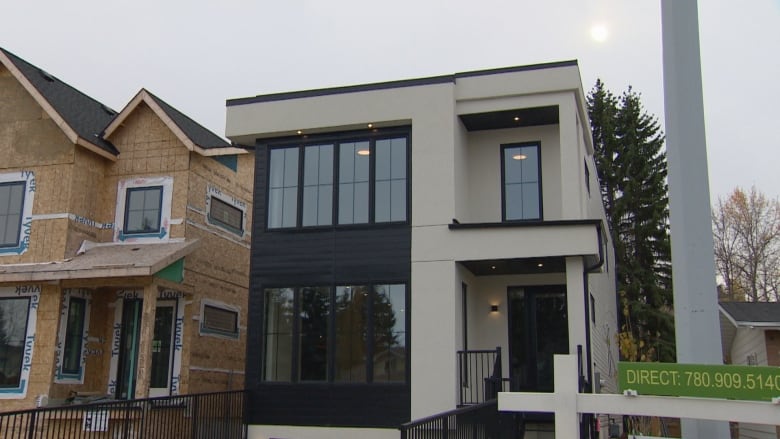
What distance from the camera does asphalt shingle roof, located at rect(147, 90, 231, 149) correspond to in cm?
1902

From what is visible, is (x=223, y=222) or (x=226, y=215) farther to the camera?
(x=226, y=215)

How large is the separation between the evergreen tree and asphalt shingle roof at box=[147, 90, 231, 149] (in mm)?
17688

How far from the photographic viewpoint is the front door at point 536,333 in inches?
597

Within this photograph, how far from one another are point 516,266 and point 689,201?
Answer: 10.1 metres

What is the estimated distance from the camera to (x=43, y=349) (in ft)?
56.0

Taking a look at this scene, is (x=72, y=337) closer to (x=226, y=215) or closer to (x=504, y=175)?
(x=226, y=215)

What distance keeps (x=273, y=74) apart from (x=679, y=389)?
4721 inches

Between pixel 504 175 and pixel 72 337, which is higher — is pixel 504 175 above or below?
above

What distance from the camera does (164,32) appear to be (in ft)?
268

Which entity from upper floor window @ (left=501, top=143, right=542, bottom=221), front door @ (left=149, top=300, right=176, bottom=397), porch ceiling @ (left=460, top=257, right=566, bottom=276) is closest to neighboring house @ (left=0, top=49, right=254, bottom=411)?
front door @ (left=149, top=300, right=176, bottom=397)

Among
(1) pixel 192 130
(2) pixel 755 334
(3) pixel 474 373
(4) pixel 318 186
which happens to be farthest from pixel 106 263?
(2) pixel 755 334

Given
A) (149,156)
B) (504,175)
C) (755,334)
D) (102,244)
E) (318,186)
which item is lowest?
(755,334)

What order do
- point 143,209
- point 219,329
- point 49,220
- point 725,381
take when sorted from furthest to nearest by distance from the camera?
point 219,329
point 143,209
point 49,220
point 725,381

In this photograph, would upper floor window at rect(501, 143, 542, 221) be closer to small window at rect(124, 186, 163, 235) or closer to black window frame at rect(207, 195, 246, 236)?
black window frame at rect(207, 195, 246, 236)
